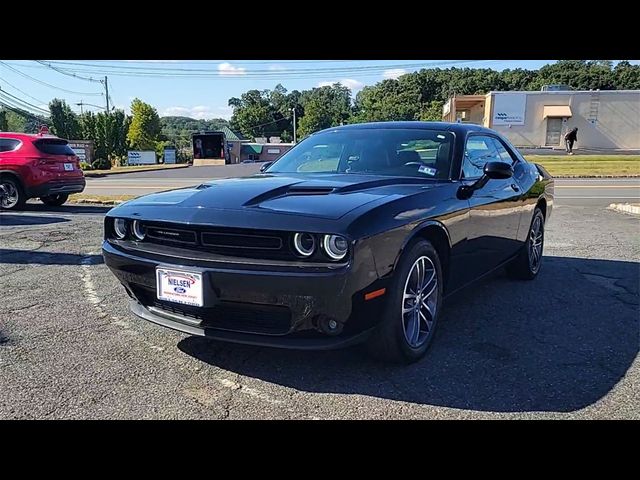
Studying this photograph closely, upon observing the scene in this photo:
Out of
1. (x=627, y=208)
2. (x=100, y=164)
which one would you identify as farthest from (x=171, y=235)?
(x=100, y=164)

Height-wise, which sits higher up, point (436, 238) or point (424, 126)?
point (424, 126)

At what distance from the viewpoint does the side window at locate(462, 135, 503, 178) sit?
391 cm

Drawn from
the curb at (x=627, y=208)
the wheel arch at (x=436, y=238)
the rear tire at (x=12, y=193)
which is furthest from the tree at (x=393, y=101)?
the wheel arch at (x=436, y=238)

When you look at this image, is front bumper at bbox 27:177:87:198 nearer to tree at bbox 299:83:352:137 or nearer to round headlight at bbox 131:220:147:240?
round headlight at bbox 131:220:147:240

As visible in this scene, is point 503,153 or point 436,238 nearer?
point 436,238

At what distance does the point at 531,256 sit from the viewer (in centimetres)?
511

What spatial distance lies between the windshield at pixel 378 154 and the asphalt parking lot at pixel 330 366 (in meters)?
1.18

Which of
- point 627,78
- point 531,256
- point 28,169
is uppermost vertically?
point 627,78

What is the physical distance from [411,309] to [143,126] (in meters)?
66.6

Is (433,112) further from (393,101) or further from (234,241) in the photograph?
(234,241)

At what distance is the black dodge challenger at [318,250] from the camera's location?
8.49 ft

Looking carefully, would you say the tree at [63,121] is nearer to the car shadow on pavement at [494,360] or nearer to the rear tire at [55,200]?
the rear tire at [55,200]

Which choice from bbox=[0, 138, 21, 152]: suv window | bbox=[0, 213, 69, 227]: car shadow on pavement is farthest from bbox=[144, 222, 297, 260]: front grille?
bbox=[0, 138, 21, 152]: suv window
